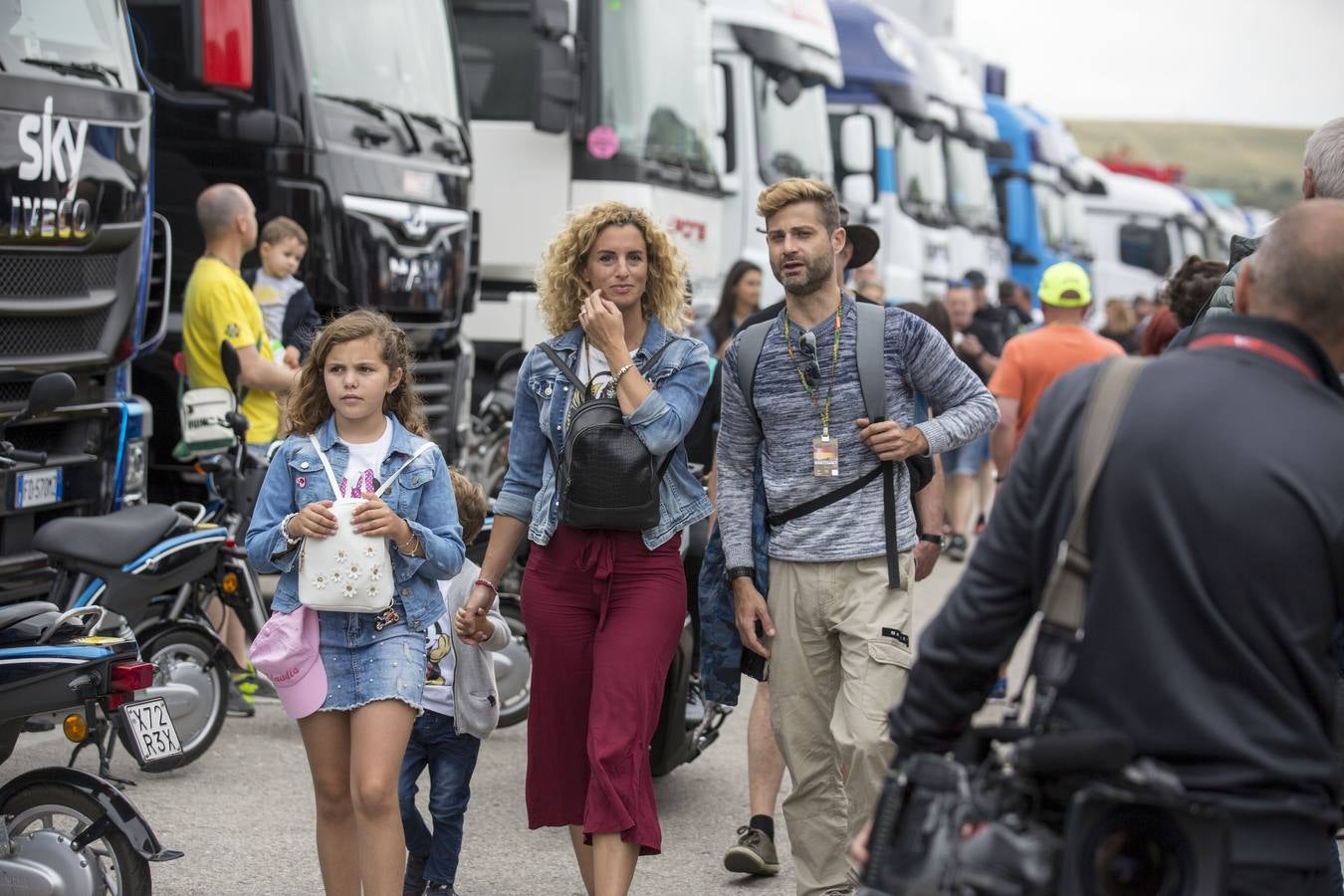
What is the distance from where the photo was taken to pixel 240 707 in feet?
23.8

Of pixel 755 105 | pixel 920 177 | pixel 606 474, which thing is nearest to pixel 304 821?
pixel 606 474

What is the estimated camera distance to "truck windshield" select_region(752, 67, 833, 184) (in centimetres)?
1470

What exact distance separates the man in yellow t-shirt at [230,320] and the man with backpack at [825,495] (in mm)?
3127

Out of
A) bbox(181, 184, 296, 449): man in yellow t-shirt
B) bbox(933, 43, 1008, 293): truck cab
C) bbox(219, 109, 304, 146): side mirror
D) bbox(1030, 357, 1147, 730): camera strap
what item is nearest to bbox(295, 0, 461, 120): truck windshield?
bbox(219, 109, 304, 146): side mirror

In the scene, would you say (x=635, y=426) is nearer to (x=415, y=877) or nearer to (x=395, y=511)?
(x=395, y=511)

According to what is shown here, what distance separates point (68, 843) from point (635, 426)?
166 cm

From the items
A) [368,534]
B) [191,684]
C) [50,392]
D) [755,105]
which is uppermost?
[755,105]

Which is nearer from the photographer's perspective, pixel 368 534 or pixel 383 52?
pixel 368 534

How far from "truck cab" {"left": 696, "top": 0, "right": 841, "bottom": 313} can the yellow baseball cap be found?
16.9 ft

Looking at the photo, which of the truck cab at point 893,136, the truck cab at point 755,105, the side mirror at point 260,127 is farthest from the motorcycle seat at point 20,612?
the truck cab at point 893,136

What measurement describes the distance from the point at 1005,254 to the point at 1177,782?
23.7m

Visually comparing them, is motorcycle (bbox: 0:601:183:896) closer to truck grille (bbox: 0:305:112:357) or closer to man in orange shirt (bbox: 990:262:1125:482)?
truck grille (bbox: 0:305:112:357)

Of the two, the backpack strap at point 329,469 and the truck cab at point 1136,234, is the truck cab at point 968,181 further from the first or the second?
the backpack strap at point 329,469

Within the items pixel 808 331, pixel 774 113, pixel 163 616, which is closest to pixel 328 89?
pixel 163 616
